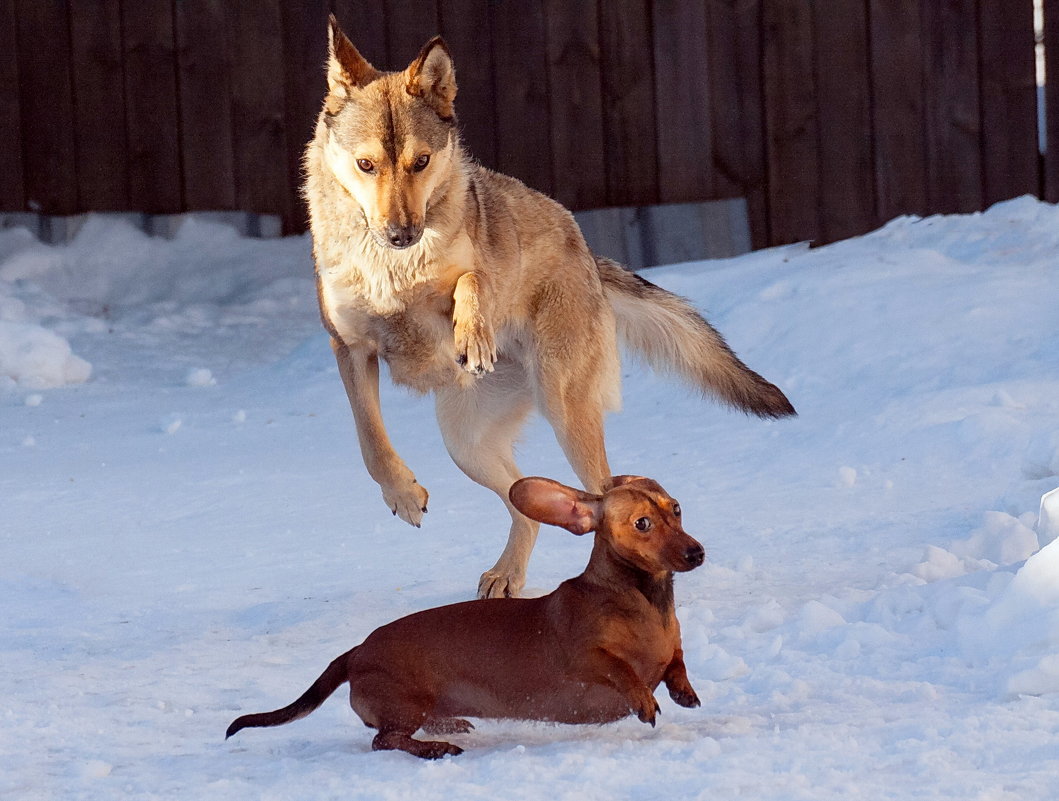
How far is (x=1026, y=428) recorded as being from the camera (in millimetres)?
5891

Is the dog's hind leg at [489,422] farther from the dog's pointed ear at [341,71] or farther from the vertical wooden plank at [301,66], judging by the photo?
the vertical wooden plank at [301,66]

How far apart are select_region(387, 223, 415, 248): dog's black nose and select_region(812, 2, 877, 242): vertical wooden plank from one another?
593cm

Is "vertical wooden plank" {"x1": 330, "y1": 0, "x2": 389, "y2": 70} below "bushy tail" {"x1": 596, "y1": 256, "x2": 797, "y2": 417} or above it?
above

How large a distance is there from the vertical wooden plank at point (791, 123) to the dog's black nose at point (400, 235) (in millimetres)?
5791

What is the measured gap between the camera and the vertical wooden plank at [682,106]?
988 centimetres

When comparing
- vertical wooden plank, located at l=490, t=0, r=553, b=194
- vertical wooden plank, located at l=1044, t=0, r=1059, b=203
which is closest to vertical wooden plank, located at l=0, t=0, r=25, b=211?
vertical wooden plank, located at l=490, t=0, r=553, b=194

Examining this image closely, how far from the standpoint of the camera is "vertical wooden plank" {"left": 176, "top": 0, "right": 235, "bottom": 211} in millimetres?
10047

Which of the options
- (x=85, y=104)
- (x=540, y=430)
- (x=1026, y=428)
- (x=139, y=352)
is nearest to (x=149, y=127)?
(x=85, y=104)

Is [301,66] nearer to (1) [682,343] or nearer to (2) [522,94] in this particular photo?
(2) [522,94]

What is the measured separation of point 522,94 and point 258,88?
71.8 inches

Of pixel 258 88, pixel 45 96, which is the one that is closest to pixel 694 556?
pixel 258 88

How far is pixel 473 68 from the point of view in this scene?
32.6ft

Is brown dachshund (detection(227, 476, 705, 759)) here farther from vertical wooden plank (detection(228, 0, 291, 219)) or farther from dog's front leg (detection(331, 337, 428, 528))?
vertical wooden plank (detection(228, 0, 291, 219))

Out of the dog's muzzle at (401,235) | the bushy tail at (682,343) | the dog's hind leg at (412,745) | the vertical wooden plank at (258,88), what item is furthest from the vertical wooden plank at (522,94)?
the dog's hind leg at (412,745)
